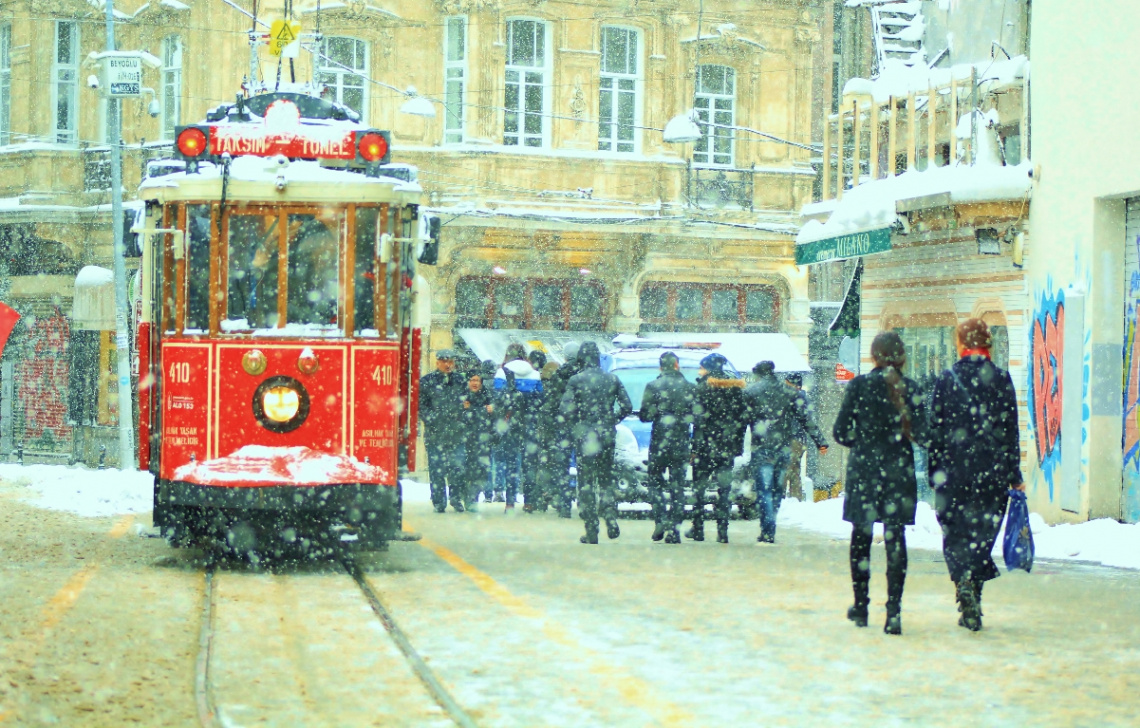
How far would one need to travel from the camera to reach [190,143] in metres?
12.9

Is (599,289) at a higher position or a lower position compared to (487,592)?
higher

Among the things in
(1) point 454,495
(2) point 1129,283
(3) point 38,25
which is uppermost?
(3) point 38,25

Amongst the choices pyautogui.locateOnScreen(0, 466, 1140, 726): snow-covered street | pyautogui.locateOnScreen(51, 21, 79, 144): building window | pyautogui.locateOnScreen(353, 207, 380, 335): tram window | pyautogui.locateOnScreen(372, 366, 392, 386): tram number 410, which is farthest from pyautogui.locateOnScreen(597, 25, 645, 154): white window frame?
pyautogui.locateOnScreen(372, 366, 392, 386): tram number 410

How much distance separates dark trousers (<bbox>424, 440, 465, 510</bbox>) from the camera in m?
19.6

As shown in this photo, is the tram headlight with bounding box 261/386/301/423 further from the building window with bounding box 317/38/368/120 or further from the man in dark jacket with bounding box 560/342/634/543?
the building window with bounding box 317/38/368/120

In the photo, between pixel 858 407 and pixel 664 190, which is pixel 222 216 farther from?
pixel 664 190

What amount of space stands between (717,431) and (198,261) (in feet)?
16.3

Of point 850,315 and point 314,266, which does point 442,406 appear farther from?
point 314,266

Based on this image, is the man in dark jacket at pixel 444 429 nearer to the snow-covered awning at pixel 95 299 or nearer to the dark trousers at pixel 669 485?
the dark trousers at pixel 669 485

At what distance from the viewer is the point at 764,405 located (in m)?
16.1

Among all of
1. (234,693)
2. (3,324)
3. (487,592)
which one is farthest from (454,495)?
(234,693)

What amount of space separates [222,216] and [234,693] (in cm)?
578

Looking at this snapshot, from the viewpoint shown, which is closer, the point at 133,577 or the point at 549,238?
the point at 133,577

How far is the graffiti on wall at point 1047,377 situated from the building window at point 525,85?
47.8ft
